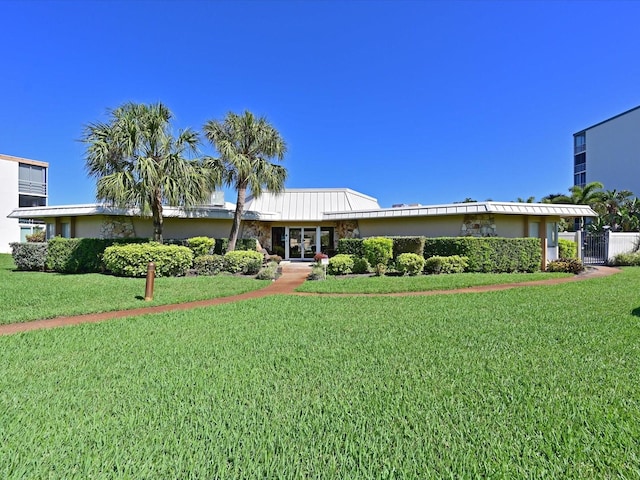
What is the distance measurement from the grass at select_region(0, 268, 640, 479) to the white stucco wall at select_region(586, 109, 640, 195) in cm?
5404

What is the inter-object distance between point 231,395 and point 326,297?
5946 millimetres

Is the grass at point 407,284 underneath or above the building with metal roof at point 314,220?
underneath

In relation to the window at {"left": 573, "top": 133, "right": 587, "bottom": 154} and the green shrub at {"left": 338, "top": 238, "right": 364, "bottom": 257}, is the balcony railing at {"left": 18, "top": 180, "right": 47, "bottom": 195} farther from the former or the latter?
the window at {"left": 573, "top": 133, "right": 587, "bottom": 154}

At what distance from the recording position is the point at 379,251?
14430 mm

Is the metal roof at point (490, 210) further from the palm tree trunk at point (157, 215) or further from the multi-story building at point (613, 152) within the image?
the multi-story building at point (613, 152)

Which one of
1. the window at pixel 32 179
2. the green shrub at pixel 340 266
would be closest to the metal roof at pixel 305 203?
the green shrub at pixel 340 266

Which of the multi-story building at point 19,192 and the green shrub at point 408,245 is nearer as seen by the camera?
the green shrub at point 408,245

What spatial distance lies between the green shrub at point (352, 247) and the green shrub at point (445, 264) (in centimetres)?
330

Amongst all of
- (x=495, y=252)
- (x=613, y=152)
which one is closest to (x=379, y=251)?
(x=495, y=252)

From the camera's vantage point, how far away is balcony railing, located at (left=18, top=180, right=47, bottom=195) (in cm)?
3519

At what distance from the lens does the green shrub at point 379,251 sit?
14.4m

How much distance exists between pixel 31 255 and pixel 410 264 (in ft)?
56.4

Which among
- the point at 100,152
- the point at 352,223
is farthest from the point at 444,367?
the point at 352,223

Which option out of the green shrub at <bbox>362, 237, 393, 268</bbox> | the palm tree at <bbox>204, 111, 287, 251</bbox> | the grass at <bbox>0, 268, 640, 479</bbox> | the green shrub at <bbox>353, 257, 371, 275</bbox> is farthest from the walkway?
the palm tree at <bbox>204, 111, 287, 251</bbox>
